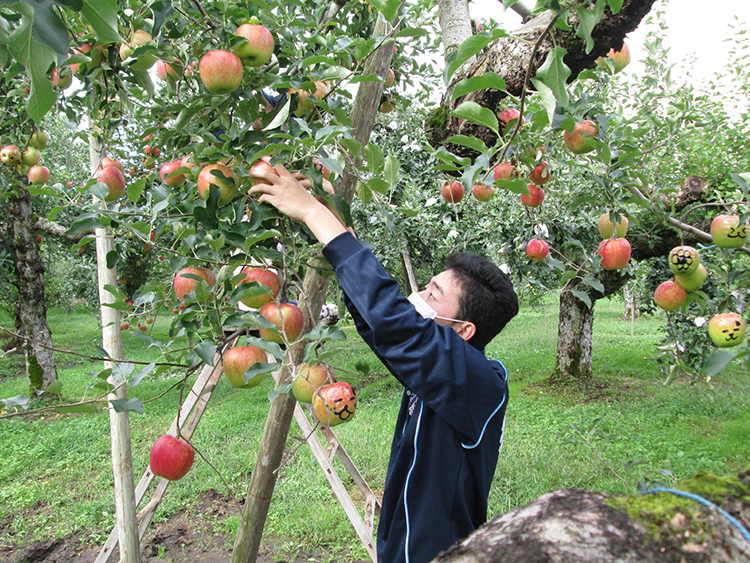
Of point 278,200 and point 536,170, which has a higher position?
point 278,200

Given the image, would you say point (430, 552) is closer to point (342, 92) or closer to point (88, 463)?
point (342, 92)

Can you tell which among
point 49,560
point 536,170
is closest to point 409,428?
point 536,170

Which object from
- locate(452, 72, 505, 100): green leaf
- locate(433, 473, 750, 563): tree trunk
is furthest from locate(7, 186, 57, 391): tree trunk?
locate(433, 473, 750, 563): tree trunk

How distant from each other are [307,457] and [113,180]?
343 cm

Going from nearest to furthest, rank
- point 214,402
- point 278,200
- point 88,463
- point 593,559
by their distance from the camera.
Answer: point 593,559 → point 278,200 → point 88,463 → point 214,402

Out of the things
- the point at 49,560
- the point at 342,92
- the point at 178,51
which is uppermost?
the point at 178,51

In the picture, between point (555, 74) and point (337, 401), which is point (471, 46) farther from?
point (337, 401)

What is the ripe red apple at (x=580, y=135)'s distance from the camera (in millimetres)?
1233

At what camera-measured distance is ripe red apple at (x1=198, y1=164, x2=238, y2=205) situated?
1057 millimetres

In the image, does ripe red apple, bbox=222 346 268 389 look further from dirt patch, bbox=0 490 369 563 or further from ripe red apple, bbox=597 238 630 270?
dirt patch, bbox=0 490 369 563

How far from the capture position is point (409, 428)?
141cm

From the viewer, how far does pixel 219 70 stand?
3.46ft

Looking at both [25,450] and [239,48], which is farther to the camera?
[25,450]

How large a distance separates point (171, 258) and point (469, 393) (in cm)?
77
